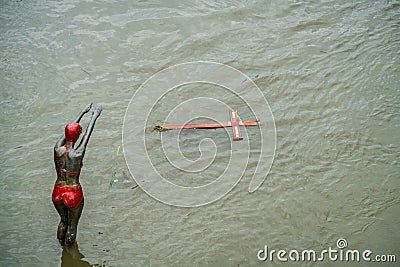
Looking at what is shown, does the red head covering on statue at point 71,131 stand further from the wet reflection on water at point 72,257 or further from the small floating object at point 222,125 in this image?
the small floating object at point 222,125

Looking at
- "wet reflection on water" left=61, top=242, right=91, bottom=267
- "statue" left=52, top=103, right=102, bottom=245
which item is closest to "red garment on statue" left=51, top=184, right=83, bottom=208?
"statue" left=52, top=103, right=102, bottom=245

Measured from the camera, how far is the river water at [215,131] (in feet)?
15.8

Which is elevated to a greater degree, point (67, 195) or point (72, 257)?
point (67, 195)

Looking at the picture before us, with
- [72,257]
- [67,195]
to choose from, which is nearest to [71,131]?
[67,195]

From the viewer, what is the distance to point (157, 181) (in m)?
5.41

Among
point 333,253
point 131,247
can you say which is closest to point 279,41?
point 333,253

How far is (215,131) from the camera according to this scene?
6039 millimetres

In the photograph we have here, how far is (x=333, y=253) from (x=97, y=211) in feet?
8.29

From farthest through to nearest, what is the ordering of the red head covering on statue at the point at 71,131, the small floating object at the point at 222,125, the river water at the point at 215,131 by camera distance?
the small floating object at the point at 222,125 < the river water at the point at 215,131 < the red head covering on statue at the point at 71,131

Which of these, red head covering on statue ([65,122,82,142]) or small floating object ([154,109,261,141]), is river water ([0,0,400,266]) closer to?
small floating object ([154,109,261,141])

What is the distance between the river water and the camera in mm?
4801

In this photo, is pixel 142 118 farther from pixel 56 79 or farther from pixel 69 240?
pixel 69 240

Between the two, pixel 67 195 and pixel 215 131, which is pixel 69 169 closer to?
pixel 67 195

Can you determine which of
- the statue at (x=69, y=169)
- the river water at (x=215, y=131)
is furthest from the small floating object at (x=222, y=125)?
the statue at (x=69, y=169)
